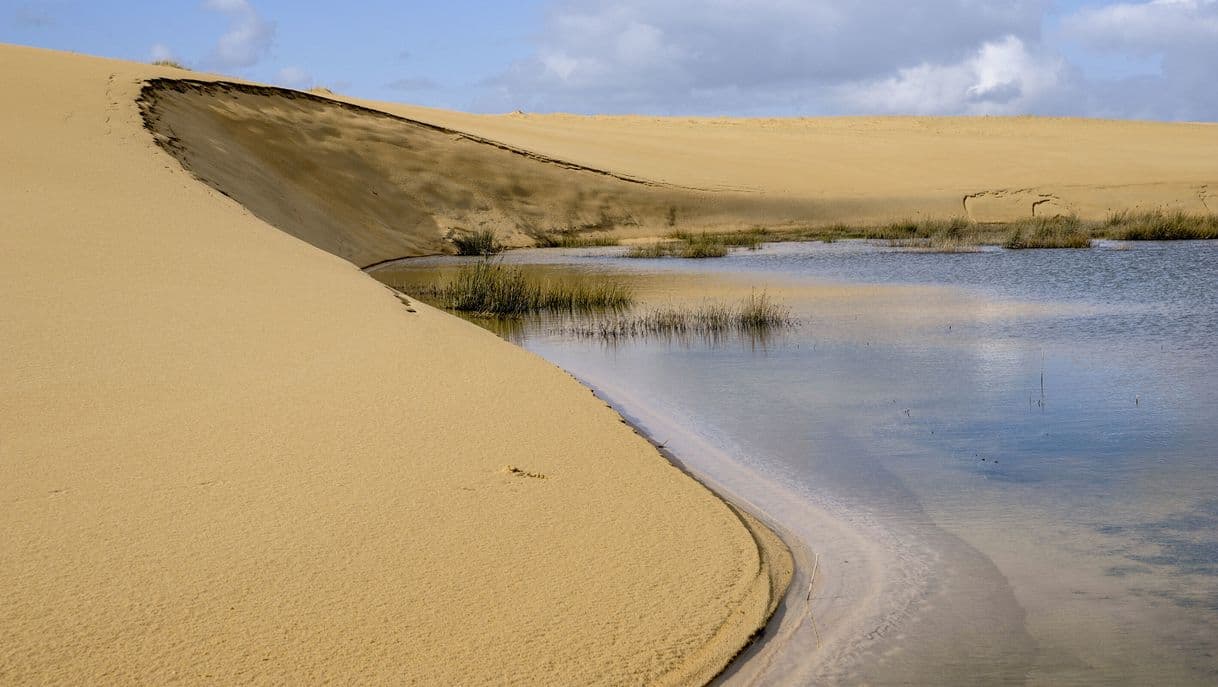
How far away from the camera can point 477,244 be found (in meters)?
22.2

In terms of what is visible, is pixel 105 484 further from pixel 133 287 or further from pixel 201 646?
pixel 133 287

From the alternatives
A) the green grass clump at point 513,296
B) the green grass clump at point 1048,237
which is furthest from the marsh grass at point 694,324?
the green grass clump at point 1048,237

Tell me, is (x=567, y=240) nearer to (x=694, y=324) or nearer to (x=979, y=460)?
(x=694, y=324)

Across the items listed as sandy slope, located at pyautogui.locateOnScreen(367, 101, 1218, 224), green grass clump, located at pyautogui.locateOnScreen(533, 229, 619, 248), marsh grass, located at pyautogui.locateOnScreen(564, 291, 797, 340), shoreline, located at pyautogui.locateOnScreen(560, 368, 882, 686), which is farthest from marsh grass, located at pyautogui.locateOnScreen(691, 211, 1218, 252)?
shoreline, located at pyautogui.locateOnScreen(560, 368, 882, 686)

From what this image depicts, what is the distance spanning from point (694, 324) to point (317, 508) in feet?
24.0

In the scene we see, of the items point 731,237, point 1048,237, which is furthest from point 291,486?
point 731,237

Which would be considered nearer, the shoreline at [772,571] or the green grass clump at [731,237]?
the shoreline at [772,571]

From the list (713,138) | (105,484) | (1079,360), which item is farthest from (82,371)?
(713,138)

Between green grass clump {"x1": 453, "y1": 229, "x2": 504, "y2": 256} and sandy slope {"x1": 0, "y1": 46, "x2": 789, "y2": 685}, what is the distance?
47.2 feet

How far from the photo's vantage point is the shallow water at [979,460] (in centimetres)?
367

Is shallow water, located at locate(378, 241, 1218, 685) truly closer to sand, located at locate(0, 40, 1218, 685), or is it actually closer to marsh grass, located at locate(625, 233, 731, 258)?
sand, located at locate(0, 40, 1218, 685)

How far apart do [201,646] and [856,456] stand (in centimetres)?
381

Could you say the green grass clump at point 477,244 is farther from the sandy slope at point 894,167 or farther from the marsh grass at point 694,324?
the marsh grass at point 694,324

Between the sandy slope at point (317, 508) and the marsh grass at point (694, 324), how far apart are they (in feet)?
10.8
